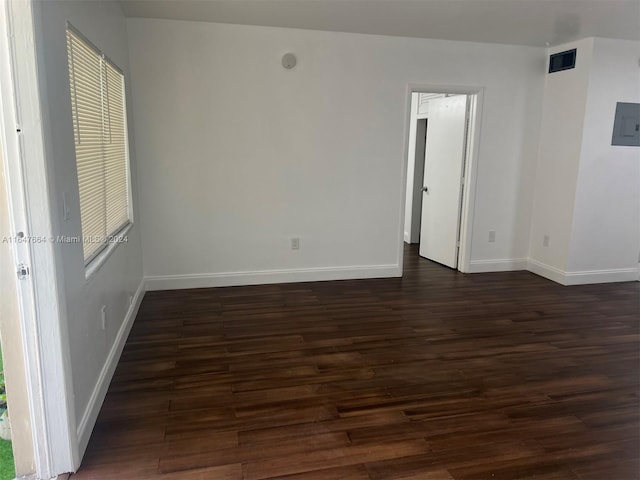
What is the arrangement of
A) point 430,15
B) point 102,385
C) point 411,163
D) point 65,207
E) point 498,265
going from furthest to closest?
point 411,163
point 498,265
point 430,15
point 102,385
point 65,207

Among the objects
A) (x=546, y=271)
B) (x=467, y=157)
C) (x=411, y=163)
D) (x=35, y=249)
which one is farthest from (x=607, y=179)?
(x=35, y=249)

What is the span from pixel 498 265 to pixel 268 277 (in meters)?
2.78

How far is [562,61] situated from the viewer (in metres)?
4.79

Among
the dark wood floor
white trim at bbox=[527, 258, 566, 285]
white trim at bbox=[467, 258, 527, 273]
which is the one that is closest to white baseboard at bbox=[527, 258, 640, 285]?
white trim at bbox=[527, 258, 566, 285]

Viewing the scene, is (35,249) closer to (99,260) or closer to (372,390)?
(99,260)

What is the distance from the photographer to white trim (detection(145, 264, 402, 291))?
4527mm

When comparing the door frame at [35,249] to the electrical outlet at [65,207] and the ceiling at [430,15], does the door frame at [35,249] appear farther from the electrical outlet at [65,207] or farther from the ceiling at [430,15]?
the ceiling at [430,15]

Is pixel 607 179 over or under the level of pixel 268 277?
over

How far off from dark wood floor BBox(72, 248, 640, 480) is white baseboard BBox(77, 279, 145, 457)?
2.4 inches

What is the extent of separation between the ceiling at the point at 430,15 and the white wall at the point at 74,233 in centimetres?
100

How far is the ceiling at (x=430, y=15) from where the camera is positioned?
138 inches

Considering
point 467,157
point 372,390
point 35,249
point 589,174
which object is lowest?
point 372,390

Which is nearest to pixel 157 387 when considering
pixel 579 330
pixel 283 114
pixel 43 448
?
pixel 43 448

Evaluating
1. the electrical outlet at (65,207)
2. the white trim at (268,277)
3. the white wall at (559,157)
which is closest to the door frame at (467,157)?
the white trim at (268,277)
